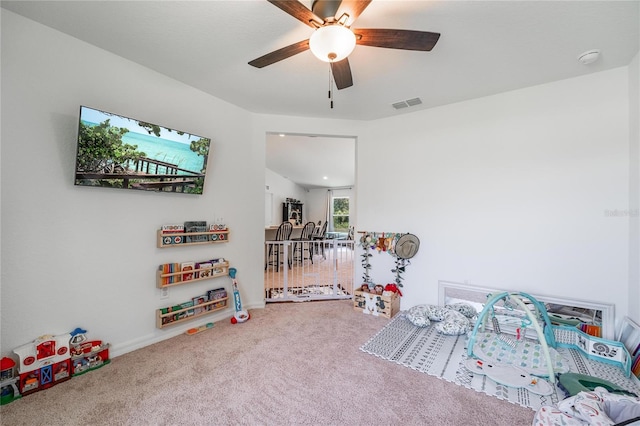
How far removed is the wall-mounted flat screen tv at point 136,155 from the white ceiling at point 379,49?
630mm

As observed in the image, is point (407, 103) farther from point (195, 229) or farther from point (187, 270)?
point (187, 270)

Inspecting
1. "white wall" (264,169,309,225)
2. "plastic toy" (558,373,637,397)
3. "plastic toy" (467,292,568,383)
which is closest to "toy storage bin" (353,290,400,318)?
"plastic toy" (467,292,568,383)

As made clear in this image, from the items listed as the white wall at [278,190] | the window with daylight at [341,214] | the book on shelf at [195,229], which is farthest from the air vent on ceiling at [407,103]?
the window with daylight at [341,214]

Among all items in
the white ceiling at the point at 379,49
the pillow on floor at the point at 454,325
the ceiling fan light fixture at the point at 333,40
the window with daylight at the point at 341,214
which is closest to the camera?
the ceiling fan light fixture at the point at 333,40

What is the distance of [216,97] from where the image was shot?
9.92 ft

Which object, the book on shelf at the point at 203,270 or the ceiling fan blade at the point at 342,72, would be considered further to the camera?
the book on shelf at the point at 203,270

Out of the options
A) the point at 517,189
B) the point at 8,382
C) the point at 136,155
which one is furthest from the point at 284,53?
the point at 8,382

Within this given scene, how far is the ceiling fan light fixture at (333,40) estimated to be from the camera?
1.40m

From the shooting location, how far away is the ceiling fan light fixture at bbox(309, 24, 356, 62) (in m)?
1.40

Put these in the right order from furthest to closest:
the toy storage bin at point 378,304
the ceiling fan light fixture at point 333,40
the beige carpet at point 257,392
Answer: the toy storage bin at point 378,304
the beige carpet at point 257,392
the ceiling fan light fixture at point 333,40

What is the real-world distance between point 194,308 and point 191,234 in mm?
792

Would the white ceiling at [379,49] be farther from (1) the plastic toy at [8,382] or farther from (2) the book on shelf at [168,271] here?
(1) the plastic toy at [8,382]

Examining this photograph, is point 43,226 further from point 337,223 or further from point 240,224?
point 337,223

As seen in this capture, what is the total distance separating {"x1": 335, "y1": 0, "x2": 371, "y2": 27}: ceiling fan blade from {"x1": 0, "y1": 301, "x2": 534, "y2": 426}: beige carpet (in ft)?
7.68
